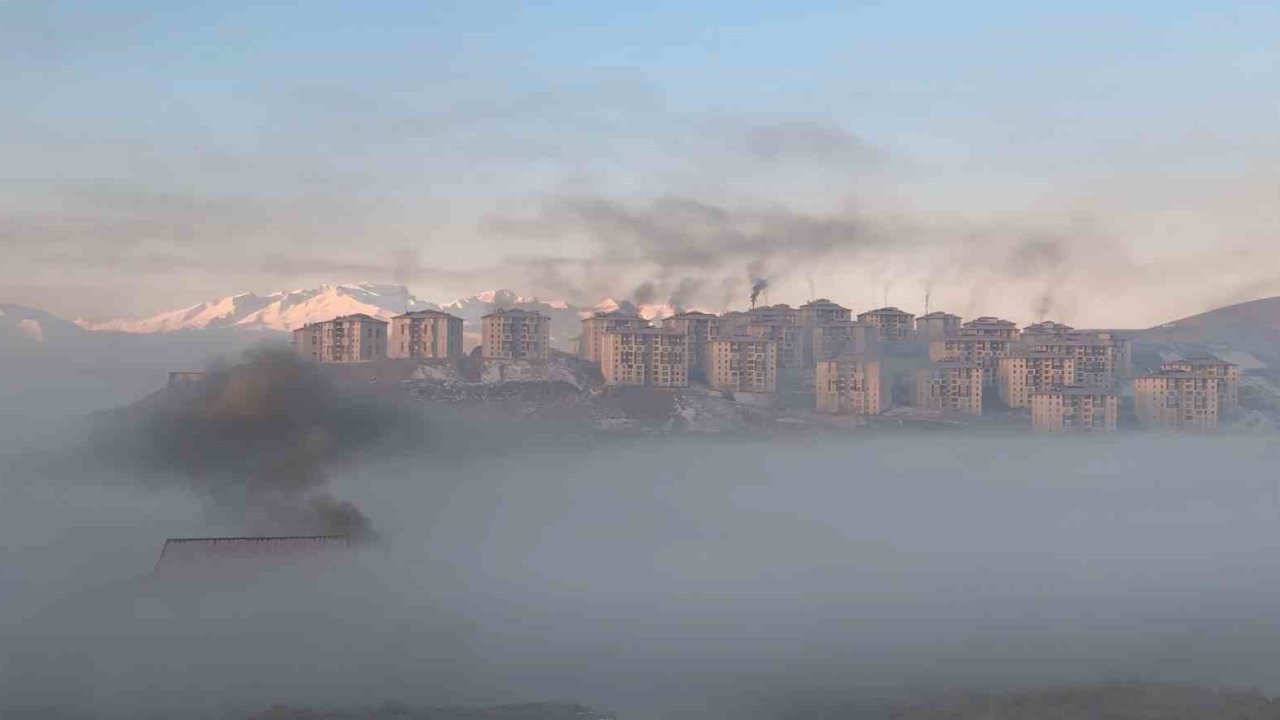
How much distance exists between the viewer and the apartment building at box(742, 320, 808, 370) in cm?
14412

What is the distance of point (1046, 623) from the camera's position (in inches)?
3177

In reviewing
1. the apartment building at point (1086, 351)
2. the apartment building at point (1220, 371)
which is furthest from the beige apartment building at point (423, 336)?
the apartment building at point (1220, 371)

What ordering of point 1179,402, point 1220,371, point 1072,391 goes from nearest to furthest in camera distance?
1. point 1072,391
2. point 1179,402
3. point 1220,371

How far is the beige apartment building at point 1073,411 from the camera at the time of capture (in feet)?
429

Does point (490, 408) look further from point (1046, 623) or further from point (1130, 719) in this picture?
point (1130, 719)

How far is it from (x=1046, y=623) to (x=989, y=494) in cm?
4335

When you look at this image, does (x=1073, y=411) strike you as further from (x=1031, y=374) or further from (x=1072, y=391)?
(x=1031, y=374)

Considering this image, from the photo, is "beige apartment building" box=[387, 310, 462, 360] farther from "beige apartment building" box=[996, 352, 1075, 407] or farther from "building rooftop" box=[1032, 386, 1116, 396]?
"building rooftop" box=[1032, 386, 1116, 396]

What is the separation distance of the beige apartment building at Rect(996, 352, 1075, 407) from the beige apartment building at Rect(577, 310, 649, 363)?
37.0 metres

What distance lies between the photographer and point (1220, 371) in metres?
141

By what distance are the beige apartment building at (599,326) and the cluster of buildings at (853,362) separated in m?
0.17

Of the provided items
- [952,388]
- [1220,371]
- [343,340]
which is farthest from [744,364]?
[1220,371]

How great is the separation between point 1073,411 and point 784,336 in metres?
31.2

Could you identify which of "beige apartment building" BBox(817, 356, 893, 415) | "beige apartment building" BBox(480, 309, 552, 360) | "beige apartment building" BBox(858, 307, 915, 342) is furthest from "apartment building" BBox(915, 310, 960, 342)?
"beige apartment building" BBox(480, 309, 552, 360)
